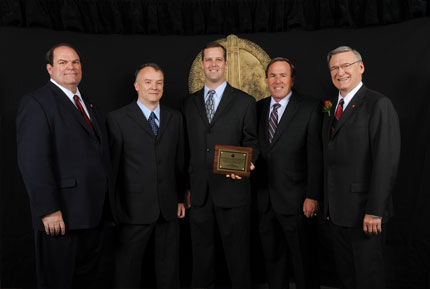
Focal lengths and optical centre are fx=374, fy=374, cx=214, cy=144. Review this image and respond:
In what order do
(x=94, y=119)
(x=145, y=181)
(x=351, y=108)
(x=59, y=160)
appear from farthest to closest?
(x=145, y=181), (x=94, y=119), (x=351, y=108), (x=59, y=160)

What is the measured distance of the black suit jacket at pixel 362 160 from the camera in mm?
2320

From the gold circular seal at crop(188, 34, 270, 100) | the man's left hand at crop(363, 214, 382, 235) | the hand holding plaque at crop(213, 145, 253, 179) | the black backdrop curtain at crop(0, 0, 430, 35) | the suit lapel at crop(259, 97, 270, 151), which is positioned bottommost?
the man's left hand at crop(363, 214, 382, 235)

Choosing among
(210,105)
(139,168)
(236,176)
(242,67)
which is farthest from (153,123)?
(242,67)

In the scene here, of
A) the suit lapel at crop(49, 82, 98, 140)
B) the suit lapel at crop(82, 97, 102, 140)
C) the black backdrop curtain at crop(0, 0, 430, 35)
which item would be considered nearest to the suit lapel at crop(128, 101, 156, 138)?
the suit lapel at crop(82, 97, 102, 140)

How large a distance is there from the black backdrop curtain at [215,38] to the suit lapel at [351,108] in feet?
3.30

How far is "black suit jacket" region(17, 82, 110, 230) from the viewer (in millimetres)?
2240

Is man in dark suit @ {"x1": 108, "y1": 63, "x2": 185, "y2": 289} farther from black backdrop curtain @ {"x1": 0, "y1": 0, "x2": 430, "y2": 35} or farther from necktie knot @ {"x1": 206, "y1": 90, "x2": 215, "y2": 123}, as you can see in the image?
black backdrop curtain @ {"x1": 0, "y1": 0, "x2": 430, "y2": 35}

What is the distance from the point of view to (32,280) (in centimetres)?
344

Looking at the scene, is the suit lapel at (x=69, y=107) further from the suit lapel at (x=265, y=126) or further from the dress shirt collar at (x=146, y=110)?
the suit lapel at (x=265, y=126)

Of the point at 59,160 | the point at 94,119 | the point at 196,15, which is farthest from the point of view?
the point at 196,15

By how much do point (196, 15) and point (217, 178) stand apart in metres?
1.65

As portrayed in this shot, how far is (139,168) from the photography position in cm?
272

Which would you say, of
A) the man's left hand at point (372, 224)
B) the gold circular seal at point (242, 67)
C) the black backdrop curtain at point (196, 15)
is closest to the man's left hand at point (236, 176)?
the man's left hand at point (372, 224)

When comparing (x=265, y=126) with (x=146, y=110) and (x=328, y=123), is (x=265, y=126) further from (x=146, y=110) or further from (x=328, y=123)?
(x=146, y=110)
